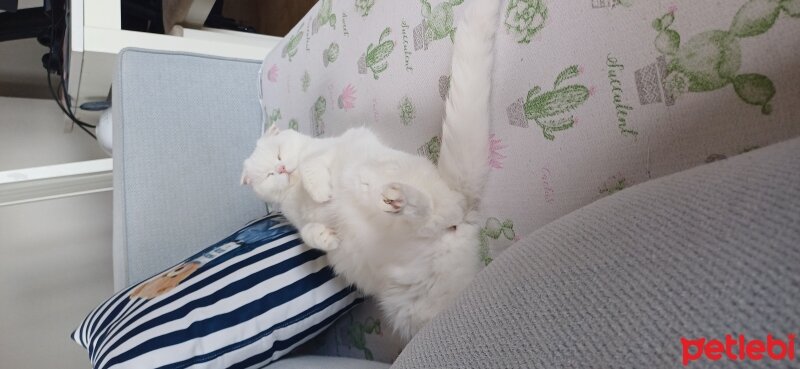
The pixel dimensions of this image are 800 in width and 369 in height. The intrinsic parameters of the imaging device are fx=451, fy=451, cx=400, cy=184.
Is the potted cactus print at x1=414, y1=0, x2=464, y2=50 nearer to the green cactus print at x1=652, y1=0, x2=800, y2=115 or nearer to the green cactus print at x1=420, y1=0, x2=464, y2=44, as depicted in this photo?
the green cactus print at x1=420, y1=0, x2=464, y2=44

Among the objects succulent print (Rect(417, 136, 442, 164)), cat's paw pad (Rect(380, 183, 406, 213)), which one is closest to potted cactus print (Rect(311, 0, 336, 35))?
succulent print (Rect(417, 136, 442, 164))

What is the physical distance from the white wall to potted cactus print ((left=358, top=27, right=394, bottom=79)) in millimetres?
2002

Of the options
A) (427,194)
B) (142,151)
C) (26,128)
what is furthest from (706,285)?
(26,128)

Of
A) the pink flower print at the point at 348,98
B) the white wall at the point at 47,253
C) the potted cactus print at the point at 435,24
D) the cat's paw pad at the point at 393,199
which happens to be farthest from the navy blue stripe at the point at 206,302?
the white wall at the point at 47,253

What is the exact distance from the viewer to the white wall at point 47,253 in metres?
1.98

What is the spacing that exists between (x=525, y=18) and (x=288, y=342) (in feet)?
2.21

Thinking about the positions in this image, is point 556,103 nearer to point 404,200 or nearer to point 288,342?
point 404,200

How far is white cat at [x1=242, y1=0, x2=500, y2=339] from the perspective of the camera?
649mm

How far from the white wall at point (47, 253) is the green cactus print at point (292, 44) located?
163cm

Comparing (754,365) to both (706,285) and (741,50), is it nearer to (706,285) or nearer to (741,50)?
(706,285)

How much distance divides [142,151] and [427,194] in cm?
93

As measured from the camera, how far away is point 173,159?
1255 millimetres

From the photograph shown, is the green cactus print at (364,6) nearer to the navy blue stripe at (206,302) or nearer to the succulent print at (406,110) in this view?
the succulent print at (406,110)

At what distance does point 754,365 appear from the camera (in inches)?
7.8
